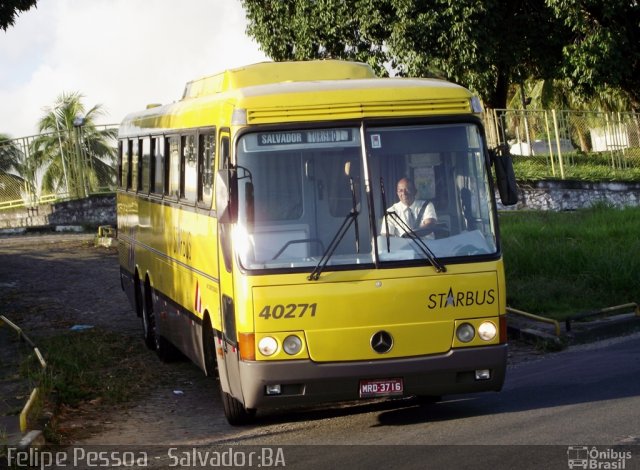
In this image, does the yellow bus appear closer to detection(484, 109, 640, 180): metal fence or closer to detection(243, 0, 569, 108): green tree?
detection(484, 109, 640, 180): metal fence

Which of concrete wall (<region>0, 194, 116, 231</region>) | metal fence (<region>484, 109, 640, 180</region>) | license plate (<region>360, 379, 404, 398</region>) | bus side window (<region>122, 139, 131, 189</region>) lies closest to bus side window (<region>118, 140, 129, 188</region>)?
bus side window (<region>122, 139, 131, 189</region>)

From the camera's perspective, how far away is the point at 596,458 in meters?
8.17

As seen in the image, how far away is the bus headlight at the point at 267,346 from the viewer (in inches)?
371

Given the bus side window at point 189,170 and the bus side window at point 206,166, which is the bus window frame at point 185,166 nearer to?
the bus side window at point 189,170

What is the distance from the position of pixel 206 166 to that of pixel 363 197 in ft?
7.07

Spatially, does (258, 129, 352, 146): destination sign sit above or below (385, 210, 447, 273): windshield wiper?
above

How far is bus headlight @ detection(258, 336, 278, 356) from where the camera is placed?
9430 millimetres

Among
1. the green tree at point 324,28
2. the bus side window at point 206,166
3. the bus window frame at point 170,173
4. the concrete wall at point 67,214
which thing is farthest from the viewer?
the green tree at point 324,28

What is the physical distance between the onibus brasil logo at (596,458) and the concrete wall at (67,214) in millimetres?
25943

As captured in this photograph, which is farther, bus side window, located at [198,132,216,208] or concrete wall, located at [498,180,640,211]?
concrete wall, located at [498,180,640,211]

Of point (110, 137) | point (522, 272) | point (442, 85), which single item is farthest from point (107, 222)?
point (442, 85)

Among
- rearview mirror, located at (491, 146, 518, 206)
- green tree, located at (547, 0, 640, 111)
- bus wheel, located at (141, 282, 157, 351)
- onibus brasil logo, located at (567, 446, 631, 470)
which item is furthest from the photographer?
green tree, located at (547, 0, 640, 111)

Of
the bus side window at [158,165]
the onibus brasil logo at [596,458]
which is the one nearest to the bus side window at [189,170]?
the bus side window at [158,165]

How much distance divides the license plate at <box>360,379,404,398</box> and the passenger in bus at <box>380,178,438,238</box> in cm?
117
